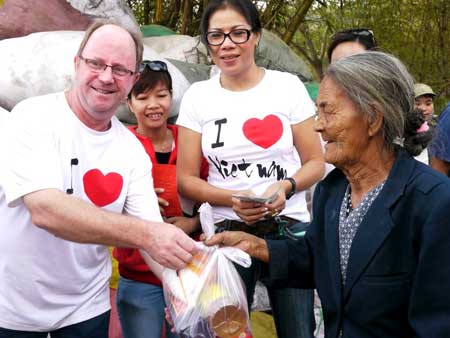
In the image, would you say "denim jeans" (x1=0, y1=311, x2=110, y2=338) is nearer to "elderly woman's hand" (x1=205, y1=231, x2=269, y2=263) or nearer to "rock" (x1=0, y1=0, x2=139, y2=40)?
"elderly woman's hand" (x1=205, y1=231, x2=269, y2=263)

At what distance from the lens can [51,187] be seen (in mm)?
1958

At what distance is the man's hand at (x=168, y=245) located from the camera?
6.44ft

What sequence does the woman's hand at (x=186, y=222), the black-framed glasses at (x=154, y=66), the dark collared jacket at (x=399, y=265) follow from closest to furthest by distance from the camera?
the dark collared jacket at (x=399, y=265), the woman's hand at (x=186, y=222), the black-framed glasses at (x=154, y=66)

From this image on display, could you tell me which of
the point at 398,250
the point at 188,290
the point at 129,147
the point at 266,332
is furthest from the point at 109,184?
the point at 266,332

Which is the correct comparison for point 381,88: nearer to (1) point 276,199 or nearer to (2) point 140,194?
(1) point 276,199

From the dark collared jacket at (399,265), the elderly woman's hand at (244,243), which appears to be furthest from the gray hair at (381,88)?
the elderly woman's hand at (244,243)

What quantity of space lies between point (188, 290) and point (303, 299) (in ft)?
2.43

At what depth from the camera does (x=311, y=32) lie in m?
16.1

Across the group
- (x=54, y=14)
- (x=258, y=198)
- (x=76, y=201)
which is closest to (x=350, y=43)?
(x=258, y=198)

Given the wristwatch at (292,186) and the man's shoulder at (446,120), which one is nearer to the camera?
→ the wristwatch at (292,186)

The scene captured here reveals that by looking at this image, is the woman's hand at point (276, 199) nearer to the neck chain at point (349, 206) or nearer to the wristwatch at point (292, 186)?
the wristwatch at point (292, 186)

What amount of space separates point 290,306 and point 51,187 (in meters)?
1.11

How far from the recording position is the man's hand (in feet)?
6.44

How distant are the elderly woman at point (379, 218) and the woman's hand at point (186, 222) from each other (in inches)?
33.3
